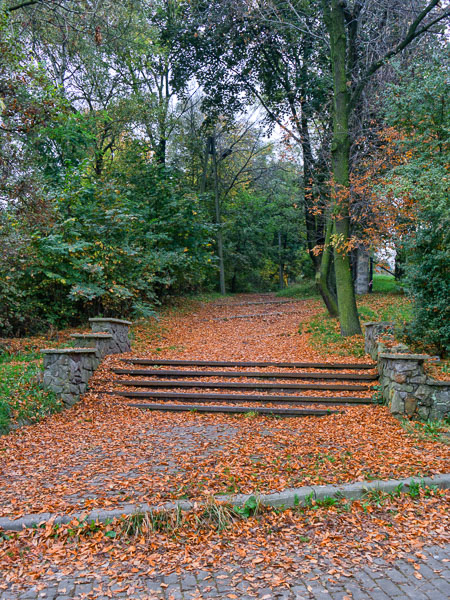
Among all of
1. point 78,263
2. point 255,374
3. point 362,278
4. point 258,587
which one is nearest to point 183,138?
point 362,278

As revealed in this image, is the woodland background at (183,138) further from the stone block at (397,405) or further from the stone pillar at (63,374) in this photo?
the stone block at (397,405)

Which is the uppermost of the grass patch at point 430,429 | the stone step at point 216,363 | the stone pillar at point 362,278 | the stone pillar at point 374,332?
the stone pillar at point 362,278

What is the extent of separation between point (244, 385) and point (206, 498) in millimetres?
3501

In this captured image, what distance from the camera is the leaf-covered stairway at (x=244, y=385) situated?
6484 mm

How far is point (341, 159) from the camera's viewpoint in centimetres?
959

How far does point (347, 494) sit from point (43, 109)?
633 cm

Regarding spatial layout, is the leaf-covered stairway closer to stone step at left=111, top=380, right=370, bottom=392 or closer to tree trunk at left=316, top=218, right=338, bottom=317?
stone step at left=111, top=380, right=370, bottom=392

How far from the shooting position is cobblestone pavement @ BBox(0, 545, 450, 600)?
2611mm

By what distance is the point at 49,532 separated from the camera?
10.5 ft

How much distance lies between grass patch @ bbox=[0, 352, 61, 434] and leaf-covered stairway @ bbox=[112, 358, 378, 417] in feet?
3.66

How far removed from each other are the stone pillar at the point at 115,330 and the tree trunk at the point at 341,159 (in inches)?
184

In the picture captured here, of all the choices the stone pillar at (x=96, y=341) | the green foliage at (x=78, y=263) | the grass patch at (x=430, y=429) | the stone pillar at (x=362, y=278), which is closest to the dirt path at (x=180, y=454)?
the grass patch at (x=430, y=429)

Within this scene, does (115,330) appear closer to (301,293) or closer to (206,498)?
(206,498)

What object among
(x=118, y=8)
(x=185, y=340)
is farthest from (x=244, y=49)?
(x=185, y=340)
